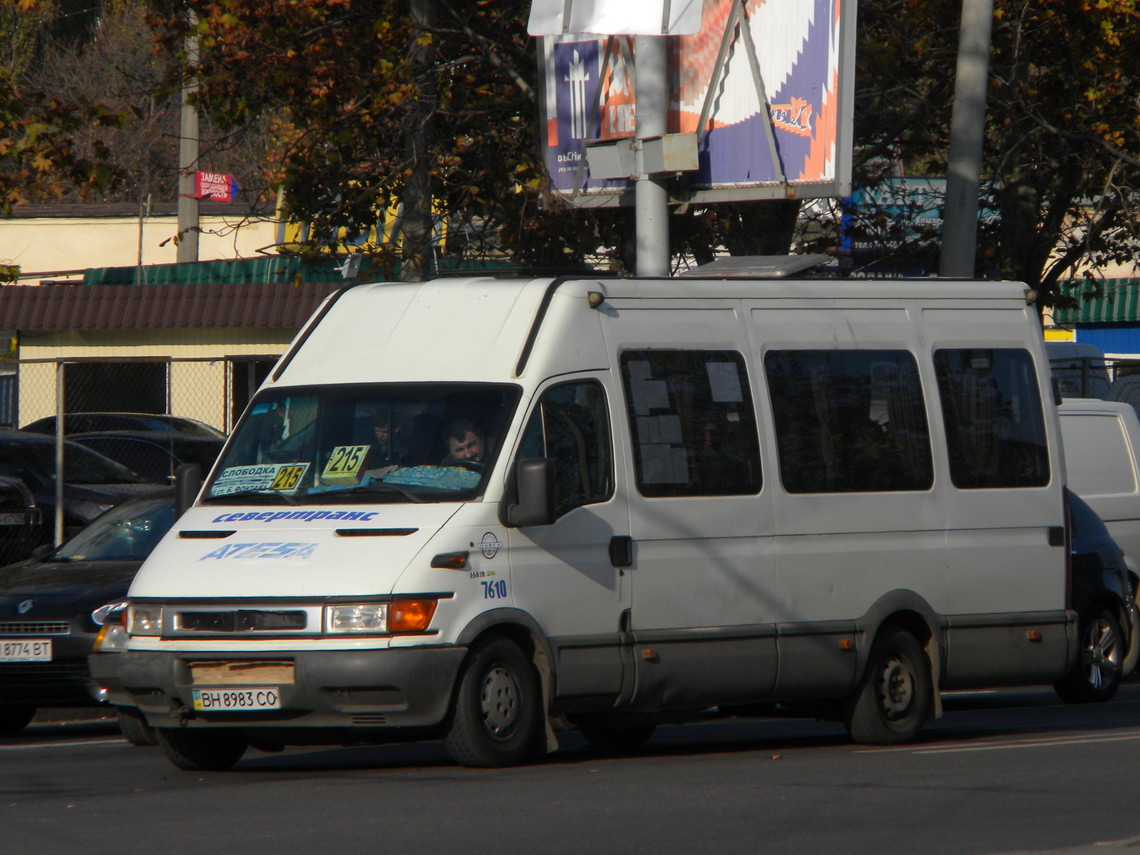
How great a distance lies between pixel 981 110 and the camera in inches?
608

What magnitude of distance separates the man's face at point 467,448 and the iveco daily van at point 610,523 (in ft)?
0.07

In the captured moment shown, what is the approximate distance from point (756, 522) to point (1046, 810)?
2.51m

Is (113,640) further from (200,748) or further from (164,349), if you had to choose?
(164,349)

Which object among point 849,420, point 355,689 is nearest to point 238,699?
point 355,689

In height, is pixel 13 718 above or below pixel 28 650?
below

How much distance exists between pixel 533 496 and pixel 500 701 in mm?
966

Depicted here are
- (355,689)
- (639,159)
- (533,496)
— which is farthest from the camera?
(639,159)

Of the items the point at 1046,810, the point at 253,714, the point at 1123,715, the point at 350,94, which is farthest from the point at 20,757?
the point at 350,94

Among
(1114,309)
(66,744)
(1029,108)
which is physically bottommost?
(66,744)

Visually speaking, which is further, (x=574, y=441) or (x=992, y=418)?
(x=992, y=418)

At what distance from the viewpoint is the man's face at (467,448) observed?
29.5 ft

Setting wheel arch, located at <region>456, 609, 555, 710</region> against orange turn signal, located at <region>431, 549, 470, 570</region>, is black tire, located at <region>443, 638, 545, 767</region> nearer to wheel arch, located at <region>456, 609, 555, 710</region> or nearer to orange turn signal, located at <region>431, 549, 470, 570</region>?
wheel arch, located at <region>456, 609, 555, 710</region>

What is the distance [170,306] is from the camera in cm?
3031

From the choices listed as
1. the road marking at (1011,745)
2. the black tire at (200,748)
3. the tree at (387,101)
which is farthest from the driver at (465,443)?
the tree at (387,101)
